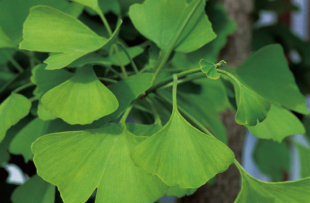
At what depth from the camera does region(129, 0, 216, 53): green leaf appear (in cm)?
24

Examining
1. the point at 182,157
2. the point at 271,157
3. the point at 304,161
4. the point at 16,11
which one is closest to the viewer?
the point at 182,157

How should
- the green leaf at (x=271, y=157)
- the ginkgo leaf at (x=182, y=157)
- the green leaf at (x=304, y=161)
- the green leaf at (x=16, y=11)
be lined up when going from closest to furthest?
1. the ginkgo leaf at (x=182, y=157)
2. the green leaf at (x=16, y=11)
3. the green leaf at (x=304, y=161)
4. the green leaf at (x=271, y=157)

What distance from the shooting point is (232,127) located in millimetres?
474

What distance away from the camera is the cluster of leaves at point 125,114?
0.18m

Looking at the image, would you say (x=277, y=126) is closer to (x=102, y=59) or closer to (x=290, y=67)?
(x=102, y=59)

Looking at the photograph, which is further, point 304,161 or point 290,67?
point 290,67

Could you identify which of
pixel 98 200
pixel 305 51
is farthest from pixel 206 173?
pixel 305 51

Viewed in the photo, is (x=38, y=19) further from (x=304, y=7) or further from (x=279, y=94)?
(x=304, y=7)

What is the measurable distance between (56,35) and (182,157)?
119 mm

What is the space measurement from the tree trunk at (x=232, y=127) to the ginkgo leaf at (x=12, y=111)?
0.98 ft

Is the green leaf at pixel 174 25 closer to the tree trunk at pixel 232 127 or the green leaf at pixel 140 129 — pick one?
the green leaf at pixel 140 129

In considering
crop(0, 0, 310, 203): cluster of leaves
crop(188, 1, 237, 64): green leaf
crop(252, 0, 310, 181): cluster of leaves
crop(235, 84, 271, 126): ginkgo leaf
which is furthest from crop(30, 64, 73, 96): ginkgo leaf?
crop(252, 0, 310, 181): cluster of leaves

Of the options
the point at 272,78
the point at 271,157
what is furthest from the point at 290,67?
the point at 272,78

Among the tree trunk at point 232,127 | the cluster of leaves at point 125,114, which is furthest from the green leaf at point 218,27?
the cluster of leaves at point 125,114
